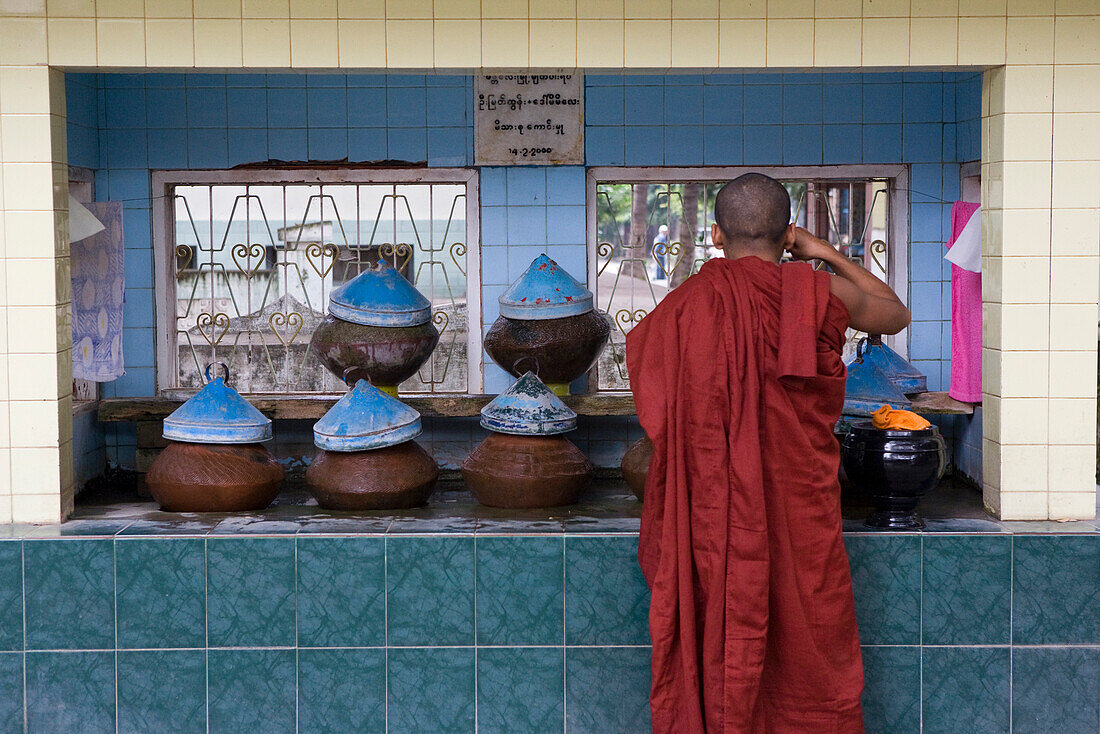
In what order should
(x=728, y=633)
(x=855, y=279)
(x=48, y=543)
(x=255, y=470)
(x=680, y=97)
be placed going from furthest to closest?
(x=680, y=97), (x=255, y=470), (x=48, y=543), (x=855, y=279), (x=728, y=633)

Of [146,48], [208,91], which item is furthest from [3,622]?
[208,91]

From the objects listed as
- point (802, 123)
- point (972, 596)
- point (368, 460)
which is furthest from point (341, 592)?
point (802, 123)

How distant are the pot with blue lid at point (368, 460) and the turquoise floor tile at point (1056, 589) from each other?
6.70 feet

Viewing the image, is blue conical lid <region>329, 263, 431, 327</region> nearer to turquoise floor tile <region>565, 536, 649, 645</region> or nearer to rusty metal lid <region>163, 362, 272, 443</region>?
rusty metal lid <region>163, 362, 272, 443</region>

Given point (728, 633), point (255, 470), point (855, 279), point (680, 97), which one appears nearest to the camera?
point (728, 633)

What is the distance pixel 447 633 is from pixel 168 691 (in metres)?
0.92

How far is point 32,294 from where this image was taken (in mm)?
3621

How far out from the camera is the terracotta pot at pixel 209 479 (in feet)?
13.1

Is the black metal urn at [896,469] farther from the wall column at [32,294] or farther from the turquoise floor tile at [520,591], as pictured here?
the wall column at [32,294]

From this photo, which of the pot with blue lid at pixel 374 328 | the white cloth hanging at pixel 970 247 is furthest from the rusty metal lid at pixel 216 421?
the white cloth hanging at pixel 970 247

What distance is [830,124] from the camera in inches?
209

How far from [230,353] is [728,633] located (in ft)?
11.1

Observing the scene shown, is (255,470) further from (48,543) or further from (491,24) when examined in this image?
(491,24)

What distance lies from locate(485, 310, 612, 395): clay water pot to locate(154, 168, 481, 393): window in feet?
2.04
